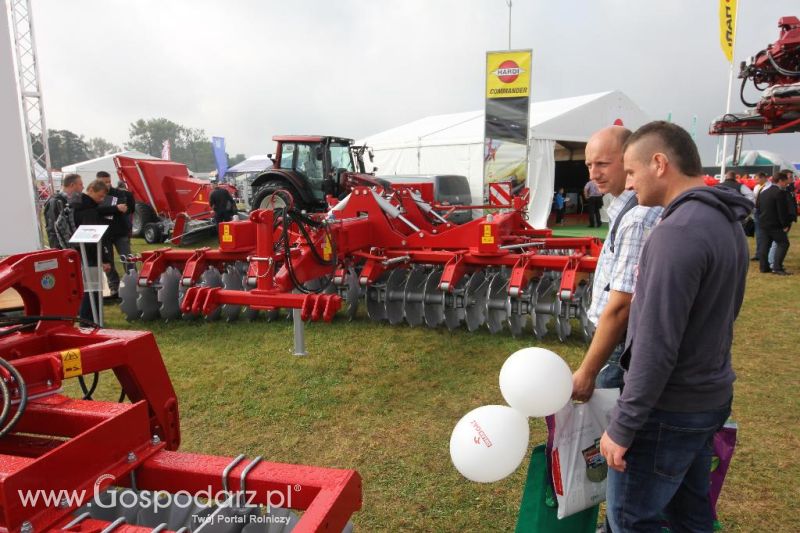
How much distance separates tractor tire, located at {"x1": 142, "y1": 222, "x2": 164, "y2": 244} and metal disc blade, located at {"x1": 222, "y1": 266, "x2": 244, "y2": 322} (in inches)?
295

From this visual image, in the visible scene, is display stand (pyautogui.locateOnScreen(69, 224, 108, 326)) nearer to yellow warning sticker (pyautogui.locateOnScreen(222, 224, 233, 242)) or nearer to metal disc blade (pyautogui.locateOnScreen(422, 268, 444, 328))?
yellow warning sticker (pyautogui.locateOnScreen(222, 224, 233, 242))

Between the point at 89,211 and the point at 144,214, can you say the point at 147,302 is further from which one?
the point at 144,214

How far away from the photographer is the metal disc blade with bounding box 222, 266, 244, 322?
5785 mm

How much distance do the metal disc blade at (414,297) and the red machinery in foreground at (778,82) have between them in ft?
24.8

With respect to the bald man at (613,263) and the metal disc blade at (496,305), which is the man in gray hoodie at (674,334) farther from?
the metal disc blade at (496,305)

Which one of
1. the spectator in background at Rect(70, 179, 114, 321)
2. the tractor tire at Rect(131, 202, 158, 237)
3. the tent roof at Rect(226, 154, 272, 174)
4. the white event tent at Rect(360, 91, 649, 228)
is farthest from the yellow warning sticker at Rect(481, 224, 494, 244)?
the tent roof at Rect(226, 154, 272, 174)

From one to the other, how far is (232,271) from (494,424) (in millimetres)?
4791

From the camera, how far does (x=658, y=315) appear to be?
51.2 inches

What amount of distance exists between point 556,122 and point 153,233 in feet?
33.8

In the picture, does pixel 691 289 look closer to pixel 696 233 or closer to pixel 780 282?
pixel 696 233

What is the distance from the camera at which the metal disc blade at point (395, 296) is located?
5445mm

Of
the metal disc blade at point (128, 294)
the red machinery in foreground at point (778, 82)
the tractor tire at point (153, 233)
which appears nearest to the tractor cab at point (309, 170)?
the tractor tire at point (153, 233)

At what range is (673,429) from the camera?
1.42m

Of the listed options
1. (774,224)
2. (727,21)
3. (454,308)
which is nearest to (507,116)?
(774,224)
